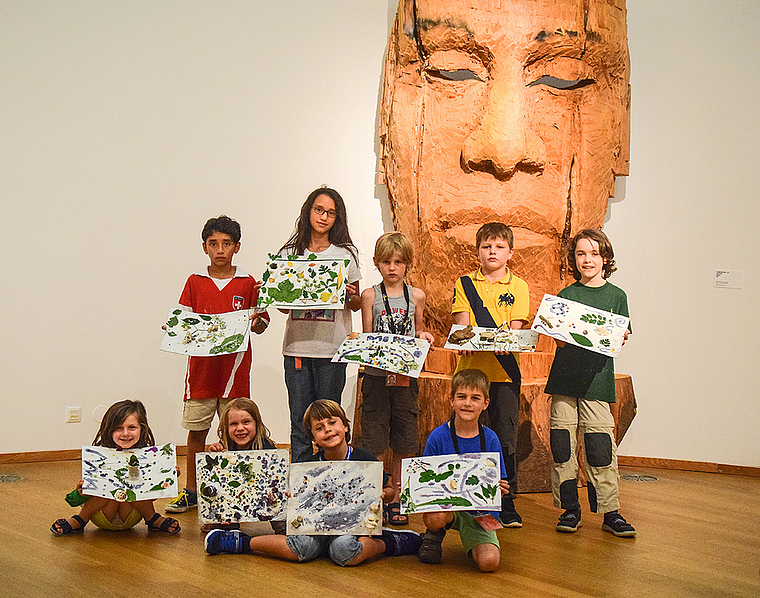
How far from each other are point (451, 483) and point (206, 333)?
1283 millimetres

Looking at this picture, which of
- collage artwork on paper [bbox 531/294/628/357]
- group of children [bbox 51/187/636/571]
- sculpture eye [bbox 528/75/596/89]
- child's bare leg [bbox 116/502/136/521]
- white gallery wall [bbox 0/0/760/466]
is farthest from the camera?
white gallery wall [bbox 0/0/760/466]

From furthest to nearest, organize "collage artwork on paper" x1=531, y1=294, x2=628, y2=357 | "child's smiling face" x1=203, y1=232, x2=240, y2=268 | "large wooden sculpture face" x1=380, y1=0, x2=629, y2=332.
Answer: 1. "large wooden sculpture face" x1=380, y1=0, x2=629, y2=332
2. "child's smiling face" x1=203, y1=232, x2=240, y2=268
3. "collage artwork on paper" x1=531, y1=294, x2=628, y2=357

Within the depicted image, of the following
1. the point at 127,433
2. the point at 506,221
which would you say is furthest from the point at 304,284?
the point at 506,221

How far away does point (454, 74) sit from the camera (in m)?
4.64

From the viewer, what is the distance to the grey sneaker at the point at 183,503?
353cm

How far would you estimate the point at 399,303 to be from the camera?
346 cm

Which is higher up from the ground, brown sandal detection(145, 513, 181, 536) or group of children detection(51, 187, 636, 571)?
group of children detection(51, 187, 636, 571)

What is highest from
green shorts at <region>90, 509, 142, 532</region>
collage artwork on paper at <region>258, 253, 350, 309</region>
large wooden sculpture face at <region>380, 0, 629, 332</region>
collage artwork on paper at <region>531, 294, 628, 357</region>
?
large wooden sculpture face at <region>380, 0, 629, 332</region>

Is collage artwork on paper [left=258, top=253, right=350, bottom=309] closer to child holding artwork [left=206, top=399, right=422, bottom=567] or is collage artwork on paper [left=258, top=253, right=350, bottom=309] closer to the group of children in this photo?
the group of children

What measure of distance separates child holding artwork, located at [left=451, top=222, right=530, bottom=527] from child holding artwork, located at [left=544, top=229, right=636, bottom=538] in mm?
180

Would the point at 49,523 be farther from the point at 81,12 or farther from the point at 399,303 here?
the point at 81,12

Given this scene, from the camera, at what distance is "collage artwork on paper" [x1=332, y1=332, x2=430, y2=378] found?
3168 millimetres

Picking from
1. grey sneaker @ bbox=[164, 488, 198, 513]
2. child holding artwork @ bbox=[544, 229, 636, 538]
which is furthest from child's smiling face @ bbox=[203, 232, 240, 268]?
child holding artwork @ bbox=[544, 229, 636, 538]

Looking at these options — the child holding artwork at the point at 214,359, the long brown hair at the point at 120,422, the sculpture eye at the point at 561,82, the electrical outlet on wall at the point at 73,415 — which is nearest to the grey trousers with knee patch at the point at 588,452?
the child holding artwork at the point at 214,359
